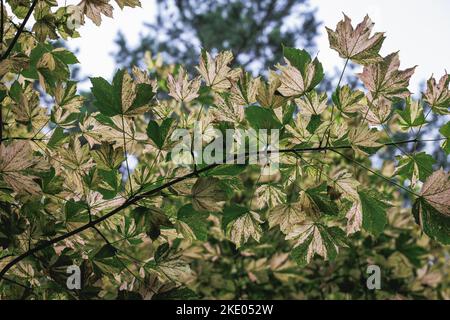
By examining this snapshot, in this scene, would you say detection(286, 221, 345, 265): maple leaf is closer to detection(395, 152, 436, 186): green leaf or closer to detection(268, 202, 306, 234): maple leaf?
detection(268, 202, 306, 234): maple leaf

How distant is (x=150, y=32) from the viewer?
11.5 metres

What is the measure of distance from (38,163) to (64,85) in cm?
37

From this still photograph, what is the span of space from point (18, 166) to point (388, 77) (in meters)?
0.58

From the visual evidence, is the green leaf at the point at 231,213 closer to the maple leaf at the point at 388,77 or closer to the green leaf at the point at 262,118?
the green leaf at the point at 262,118

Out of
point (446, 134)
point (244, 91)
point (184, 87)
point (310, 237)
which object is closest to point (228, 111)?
point (244, 91)

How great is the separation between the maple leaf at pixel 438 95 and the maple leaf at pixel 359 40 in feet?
0.40

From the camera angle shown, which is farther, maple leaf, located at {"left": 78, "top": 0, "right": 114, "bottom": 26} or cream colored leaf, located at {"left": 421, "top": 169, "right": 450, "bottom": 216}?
maple leaf, located at {"left": 78, "top": 0, "right": 114, "bottom": 26}

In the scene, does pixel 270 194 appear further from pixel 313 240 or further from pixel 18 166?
pixel 18 166

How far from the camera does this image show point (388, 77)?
74cm

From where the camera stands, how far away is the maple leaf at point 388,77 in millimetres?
742

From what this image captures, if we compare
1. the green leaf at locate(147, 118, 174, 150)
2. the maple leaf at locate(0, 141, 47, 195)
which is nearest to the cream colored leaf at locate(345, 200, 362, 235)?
the green leaf at locate(147, 118, 174, 150)

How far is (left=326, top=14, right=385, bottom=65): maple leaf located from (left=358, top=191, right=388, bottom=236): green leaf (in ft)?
0.72

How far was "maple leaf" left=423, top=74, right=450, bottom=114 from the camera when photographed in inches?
30.7

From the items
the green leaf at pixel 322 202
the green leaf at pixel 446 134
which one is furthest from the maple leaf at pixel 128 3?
the green leaf at pixel 446 134
